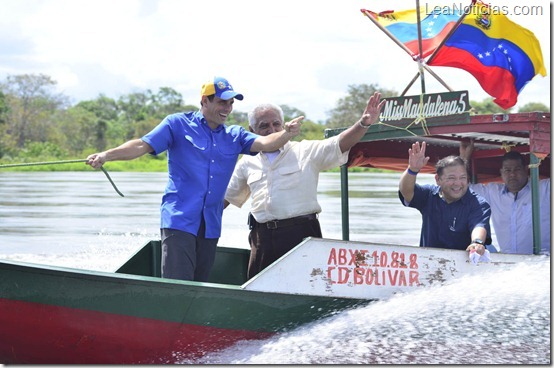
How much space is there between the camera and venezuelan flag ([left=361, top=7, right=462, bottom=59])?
7.75 m

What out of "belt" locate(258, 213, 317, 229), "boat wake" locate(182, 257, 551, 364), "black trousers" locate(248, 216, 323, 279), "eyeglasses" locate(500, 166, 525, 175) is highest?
"eyeglasses" locate(500, 166, 525, 175)

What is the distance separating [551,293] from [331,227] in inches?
308

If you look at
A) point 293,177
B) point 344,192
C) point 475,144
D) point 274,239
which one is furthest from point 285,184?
point 475,144

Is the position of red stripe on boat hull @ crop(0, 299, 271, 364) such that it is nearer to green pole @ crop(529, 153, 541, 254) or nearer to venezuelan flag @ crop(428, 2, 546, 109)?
green pole @ crop(529, 153, 541, 254)

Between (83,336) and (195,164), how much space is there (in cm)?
118

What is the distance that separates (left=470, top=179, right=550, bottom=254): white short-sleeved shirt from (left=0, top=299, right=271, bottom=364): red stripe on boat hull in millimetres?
2729

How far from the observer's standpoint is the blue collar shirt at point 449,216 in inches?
223

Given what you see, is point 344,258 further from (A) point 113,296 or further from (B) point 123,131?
(B) point 123,131

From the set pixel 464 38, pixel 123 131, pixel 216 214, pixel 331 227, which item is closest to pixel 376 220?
pixel 331 227

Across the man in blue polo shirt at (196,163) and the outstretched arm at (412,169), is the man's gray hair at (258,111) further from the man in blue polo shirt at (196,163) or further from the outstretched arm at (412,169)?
the outstretched arm at (412,169)

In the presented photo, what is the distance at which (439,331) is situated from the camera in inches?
220

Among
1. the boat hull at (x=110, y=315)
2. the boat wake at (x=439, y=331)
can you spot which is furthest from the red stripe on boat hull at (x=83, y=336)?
the boat wake at (x=439, y=331)

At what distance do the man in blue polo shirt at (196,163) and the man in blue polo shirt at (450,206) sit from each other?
3.88 ft

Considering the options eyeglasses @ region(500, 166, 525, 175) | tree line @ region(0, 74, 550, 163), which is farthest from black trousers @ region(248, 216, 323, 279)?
tree line @ region(0, 74, 550, 163)
